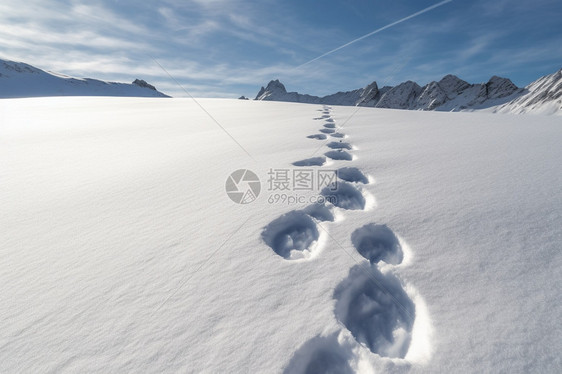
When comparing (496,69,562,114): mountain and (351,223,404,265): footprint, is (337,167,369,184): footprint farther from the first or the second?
(496,69,562,114): mountain

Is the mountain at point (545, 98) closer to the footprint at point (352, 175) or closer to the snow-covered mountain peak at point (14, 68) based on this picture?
the footprint at point (352, 175)

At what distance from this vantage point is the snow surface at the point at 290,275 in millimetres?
773

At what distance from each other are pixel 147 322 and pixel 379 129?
11.9ft

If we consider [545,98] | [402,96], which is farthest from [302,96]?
[545,98]

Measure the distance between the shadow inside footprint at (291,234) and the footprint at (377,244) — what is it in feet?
0.66

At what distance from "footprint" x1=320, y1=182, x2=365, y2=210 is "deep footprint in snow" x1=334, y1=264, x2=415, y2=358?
627mm

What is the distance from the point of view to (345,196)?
1788mm

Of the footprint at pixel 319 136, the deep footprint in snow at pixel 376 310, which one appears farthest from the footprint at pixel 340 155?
the deep footprint in snow at pixel 376 310

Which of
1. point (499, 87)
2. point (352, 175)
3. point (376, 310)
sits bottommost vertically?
point (499, 87)

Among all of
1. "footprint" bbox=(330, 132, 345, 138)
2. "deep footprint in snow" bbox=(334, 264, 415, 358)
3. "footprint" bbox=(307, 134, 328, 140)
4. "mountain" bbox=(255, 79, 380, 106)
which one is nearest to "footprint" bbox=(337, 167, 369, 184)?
"deep footprint in snow" bbox=(334, 264, 415, 358)

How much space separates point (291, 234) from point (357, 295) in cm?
46

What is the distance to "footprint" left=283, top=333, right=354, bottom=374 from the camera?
763 mm

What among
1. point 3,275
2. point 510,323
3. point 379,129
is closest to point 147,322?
point 3,275

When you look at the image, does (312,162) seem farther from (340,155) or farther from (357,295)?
(357,295)
